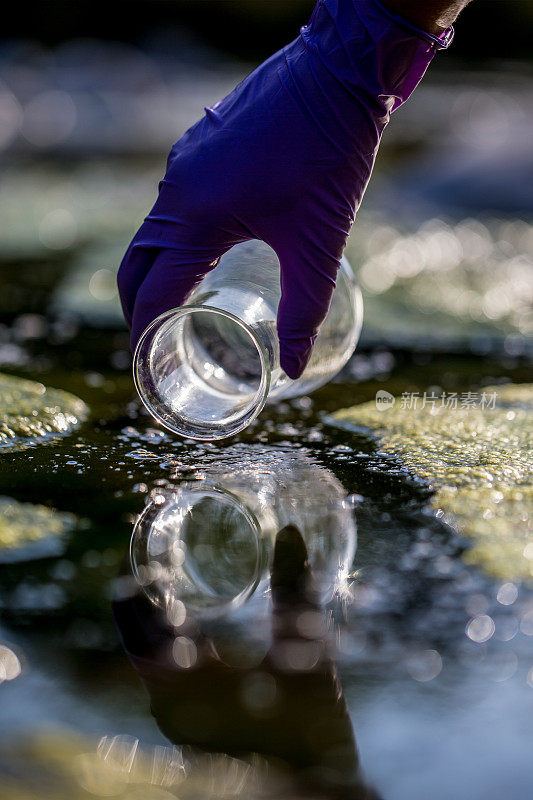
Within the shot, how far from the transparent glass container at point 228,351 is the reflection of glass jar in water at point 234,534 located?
102 millimetres

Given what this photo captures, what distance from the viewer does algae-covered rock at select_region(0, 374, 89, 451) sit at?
1.37 meters

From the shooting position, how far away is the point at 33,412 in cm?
144

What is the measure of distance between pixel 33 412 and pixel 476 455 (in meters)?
0.74

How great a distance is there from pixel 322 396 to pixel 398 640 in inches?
30.6

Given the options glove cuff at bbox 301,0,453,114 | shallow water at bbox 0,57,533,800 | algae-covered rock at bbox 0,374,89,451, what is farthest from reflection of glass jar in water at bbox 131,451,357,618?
glove cuff at bbox 301,0,453,114

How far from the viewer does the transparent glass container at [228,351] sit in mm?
1213

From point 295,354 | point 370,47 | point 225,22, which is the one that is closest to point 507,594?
point 295,354

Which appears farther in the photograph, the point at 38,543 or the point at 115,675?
the point at 38,543

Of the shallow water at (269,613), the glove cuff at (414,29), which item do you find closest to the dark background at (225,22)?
the shallow water at (269,613)

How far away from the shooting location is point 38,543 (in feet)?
3.44

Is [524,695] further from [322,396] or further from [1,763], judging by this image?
[322,396]

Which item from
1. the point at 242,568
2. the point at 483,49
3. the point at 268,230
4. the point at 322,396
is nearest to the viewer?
the point at 242,568

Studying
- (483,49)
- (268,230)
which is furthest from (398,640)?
(483,49)

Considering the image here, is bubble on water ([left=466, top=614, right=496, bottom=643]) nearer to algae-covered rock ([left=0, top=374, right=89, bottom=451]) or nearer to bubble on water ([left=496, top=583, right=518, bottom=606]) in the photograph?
bubble on water ([left=496, top=583, right=518, bottom=606])
